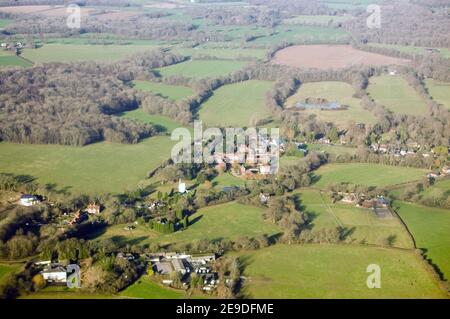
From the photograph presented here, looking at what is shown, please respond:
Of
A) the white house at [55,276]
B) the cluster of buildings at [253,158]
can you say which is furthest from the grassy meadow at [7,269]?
the cluster of buildings at [253,158]

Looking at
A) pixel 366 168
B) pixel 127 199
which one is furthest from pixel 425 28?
pixel 127 199

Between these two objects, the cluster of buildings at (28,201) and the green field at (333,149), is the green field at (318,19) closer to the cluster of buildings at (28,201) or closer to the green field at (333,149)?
the green field at (333,149)

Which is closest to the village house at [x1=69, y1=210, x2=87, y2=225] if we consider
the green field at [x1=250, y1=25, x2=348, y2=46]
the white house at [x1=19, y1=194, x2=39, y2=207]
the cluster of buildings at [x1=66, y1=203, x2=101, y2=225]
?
the cluster of buildings at [x1=66, y1=203, x2=101, y2=225]

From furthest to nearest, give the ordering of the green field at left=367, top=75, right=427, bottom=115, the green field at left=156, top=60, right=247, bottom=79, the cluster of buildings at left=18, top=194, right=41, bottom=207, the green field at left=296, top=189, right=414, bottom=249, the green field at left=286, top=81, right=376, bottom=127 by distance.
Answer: the green field at left=156, top=60, right=247, bottom=79 → the green field at left=367, top=75, right=427, bottom=115 → the green field at left=286, top=81, right=376, bottom=127 → the cluster of buildings at left=18, top=194, right=41, bottom=207 → the green field at left=296, top=189, right=414, bottom=249

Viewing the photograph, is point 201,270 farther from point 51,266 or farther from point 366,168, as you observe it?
point 366,168

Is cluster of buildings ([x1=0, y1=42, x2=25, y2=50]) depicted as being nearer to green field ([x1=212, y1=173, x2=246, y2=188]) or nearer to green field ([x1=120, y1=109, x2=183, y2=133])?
green field ([x1=120, y1=109, x2=183, y2=133])

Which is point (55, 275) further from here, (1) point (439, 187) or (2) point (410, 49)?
(2) point (410, 49)
